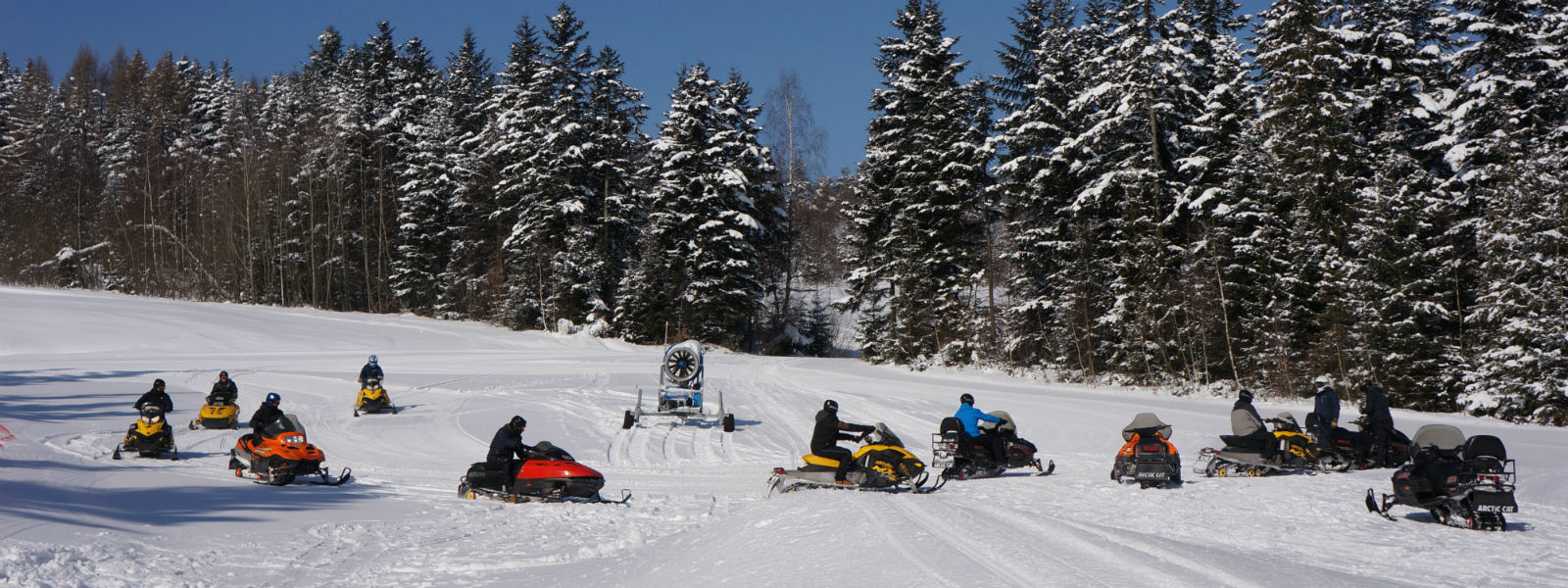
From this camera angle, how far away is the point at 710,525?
9.90 metres

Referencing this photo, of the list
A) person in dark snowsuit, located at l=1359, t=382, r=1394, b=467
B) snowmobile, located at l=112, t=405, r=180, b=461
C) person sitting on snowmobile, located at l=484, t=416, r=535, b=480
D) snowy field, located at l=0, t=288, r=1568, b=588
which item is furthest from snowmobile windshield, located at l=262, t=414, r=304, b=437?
person in dark snowsuit, located at l=1359, t=382, r=1394, b=467

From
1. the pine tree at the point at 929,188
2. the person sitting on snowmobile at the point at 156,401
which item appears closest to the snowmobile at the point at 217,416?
the person sitting on snowmobile at the point at 156,401

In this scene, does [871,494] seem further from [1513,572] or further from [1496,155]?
[1496,155]

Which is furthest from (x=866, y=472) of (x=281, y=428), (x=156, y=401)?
(x=156, y=401)

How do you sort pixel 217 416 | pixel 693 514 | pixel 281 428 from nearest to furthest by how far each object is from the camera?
pixel 693 514 < pixel 281 428 < pixel 217 416

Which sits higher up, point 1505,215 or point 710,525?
point 1505,215

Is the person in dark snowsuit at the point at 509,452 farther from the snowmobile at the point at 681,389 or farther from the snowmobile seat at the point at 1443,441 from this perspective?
the snowmobile seat at the point at 1443,441

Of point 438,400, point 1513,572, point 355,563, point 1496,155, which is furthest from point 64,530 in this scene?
point 1496,155

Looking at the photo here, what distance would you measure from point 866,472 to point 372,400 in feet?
46.9

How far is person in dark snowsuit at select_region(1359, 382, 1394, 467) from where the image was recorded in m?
14.2

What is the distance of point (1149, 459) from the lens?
12227mm

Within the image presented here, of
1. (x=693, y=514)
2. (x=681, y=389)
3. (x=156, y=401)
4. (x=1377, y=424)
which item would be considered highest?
(x=1377, y=424)

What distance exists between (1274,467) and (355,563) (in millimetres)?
12528

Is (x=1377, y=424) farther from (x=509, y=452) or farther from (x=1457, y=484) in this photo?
(x=509, y=452)
